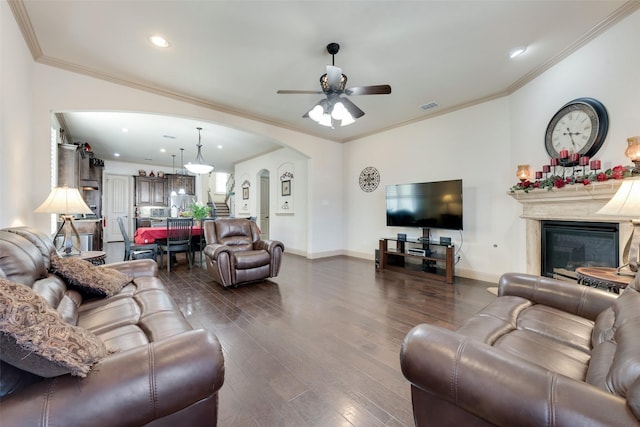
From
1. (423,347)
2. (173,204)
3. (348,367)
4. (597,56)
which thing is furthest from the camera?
(173,204)

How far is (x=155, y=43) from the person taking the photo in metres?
2.70

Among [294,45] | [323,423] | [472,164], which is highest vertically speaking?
[294,45]

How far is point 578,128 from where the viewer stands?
2.84m

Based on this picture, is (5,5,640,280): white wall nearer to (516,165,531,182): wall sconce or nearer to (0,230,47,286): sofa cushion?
(516,165,531,182): wall sconce

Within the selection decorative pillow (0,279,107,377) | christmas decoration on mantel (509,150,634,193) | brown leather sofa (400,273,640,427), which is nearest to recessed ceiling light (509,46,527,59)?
christmas decoration on mantel (509,150,634,193)

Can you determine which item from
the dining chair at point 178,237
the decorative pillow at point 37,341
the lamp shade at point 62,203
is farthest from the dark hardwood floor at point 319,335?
the lamp shade at point 62,203

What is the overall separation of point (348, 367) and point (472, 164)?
148 inches

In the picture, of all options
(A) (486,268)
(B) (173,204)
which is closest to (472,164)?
(A) (486,268)

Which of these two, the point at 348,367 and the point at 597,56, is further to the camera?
A: the point at 597,56

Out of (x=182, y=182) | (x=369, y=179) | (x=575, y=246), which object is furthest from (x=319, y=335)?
(x=182, y=182)

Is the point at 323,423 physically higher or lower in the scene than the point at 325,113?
lower

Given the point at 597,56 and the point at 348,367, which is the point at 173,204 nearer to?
the point at 348,367

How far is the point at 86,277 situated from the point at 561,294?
3.29 meters

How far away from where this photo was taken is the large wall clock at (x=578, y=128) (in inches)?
103
